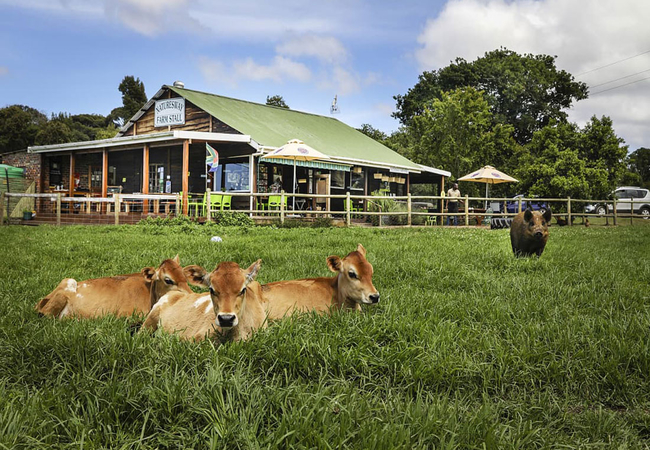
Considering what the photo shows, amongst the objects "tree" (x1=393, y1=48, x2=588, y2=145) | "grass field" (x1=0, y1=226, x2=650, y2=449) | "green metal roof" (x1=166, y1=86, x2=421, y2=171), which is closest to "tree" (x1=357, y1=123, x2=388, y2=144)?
"tree" (x1=393, y1=48, x2=588, y2=145)

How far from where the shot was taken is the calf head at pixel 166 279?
370 centimetres

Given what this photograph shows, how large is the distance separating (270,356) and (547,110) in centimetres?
5147

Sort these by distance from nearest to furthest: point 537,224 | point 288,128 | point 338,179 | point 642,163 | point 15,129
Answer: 1. point 537,224
2. point 288,128
3. point 338,179
4. point 15,129
5. point 642,163

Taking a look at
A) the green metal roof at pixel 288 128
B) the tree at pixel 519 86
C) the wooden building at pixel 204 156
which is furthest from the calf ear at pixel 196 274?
the tree at pixel 519 86

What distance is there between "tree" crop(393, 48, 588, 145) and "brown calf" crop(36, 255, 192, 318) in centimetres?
4479

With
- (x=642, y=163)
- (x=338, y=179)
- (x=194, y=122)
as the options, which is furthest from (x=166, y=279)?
(x=642, y=163)

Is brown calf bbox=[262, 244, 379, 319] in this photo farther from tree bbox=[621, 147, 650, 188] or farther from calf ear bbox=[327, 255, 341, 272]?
tree bbox=[621, 147, 650, 188]

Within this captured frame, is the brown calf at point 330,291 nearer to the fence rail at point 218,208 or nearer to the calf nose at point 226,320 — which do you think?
the calf nose at point 226,320

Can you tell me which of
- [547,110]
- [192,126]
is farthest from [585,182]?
[547,110]

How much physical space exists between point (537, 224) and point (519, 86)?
4337 centimetres

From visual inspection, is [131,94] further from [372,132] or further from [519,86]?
[519,86]

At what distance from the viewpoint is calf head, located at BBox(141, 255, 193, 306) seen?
370cm

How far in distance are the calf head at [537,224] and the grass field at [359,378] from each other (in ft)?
8.80

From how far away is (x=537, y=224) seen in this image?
25.0 ft
